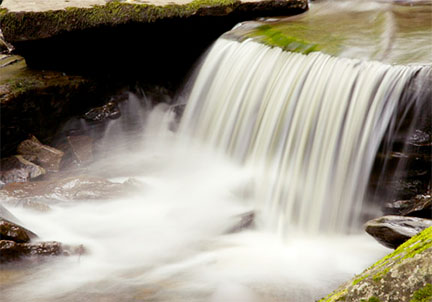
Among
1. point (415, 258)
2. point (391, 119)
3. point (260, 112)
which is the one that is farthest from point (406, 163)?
point (415, 258)

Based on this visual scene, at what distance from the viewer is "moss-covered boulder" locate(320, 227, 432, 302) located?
1922mm

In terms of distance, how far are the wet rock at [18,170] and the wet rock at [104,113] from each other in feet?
5.75

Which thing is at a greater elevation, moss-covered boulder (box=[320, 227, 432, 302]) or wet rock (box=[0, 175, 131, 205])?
moss-covered boulder (box=[320, 227, 432, 302])

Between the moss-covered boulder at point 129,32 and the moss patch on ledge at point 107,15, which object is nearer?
the moss patch on ledge at point 107,15

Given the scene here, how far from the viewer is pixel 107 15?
9891mm

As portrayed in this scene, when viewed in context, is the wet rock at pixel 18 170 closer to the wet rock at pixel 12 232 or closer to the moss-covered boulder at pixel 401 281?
the wet rock at pixel 12 232

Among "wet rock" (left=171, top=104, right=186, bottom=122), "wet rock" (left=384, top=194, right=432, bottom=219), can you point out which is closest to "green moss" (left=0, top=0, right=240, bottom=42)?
"wet rock" (left=171, top=104, right=186, bottom=122)

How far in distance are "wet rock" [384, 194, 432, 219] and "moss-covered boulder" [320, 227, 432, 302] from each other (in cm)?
414

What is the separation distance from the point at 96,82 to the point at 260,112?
3.64 m

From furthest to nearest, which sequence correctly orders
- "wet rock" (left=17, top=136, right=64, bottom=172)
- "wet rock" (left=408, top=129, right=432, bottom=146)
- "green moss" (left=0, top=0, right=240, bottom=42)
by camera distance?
"green moss" (left=0, top=0, right=240, bottom=42) < "wet rock" (left=17, top=136, right=64, bottom=172) < "wet rock" (left=408, top=129, right=432, bottom=146)

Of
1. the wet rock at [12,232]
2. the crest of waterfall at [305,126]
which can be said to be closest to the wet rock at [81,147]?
the crest of waterfall at [305,126]

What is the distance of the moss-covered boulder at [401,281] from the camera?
1.92 m

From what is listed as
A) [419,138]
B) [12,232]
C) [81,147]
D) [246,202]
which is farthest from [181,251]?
[81,147]

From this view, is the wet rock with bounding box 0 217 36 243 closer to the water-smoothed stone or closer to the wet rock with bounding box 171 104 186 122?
the water-smoothed stone
